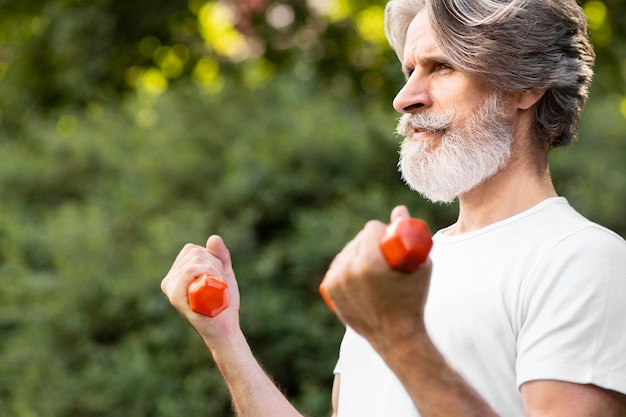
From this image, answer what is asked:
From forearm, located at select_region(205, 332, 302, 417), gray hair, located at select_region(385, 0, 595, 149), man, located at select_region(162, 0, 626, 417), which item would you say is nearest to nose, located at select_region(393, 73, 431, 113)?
man, located at select_region(162, 0, 626, 417)

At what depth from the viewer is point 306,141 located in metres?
6.09

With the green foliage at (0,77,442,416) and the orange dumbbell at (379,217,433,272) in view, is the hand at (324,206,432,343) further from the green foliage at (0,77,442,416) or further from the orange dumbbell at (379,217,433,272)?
the green foliage at (0,77,442,416)

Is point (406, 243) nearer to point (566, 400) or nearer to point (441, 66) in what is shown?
point (566, 400)

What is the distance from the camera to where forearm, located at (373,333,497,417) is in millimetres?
1518

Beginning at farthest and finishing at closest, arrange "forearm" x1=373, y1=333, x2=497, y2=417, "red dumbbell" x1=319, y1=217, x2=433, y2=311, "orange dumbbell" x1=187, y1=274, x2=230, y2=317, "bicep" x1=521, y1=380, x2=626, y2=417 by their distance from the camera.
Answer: "orange dumbbell" x1=187, y1=274, x2=230, y2=317
"bicep" x1=521, y1=380, x2=626, y2=417
"forearm" x1=373, y1=333, x2=497, y2=417
"red dumbbell" x1=319, y1=217, x2=433, y2=311

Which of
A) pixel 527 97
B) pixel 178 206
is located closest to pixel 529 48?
pixel 527 97

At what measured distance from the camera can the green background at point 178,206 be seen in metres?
5.05

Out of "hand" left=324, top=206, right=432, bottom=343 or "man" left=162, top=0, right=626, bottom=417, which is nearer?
"hand" left=324, top=206, right=432, bottom=343

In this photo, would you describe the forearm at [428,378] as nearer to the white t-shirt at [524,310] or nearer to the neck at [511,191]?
the white t-shirt at [524,310]

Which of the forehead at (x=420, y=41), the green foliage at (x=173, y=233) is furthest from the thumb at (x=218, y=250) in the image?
the green foliage at (x=173, y=233)

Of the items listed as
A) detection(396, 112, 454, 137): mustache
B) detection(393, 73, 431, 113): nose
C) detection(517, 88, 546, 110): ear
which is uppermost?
detection(393, 73, 431, 113): nose

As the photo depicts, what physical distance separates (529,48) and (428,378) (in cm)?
94

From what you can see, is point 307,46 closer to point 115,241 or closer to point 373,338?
point 115,241

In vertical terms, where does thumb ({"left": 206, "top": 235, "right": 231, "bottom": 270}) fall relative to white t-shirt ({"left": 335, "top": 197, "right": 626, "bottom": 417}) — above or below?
above
